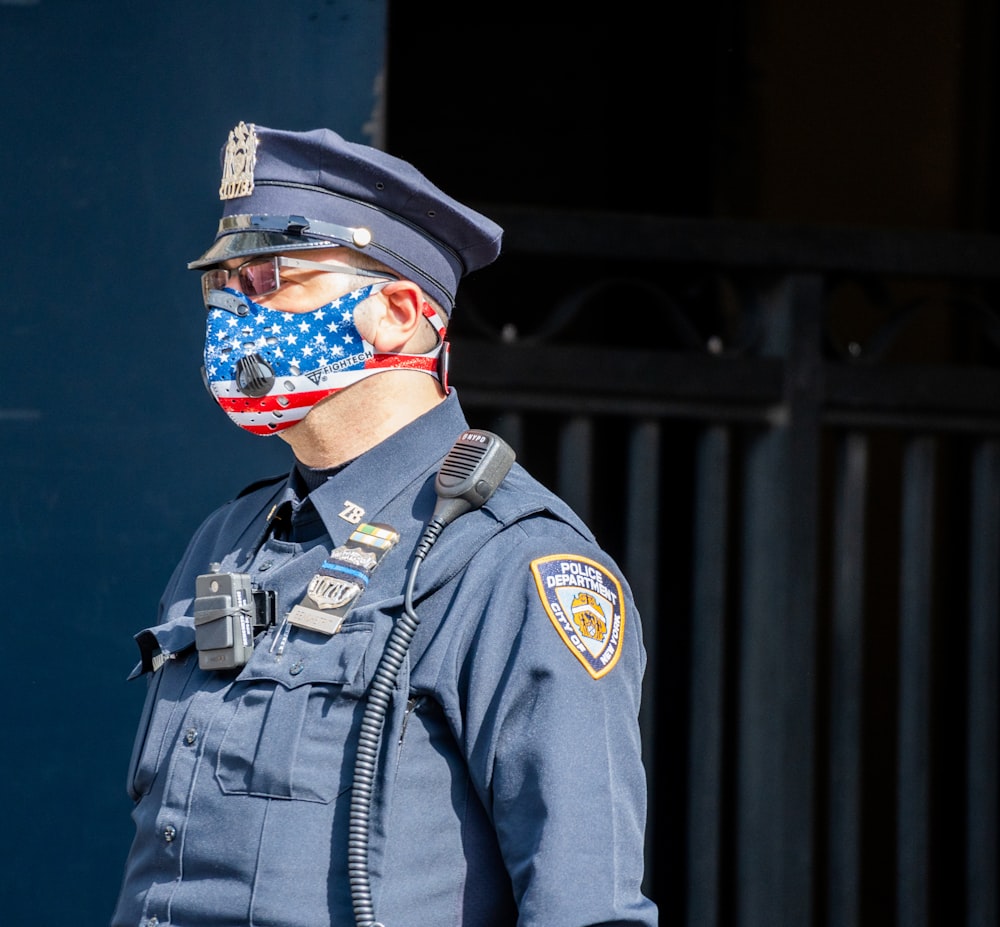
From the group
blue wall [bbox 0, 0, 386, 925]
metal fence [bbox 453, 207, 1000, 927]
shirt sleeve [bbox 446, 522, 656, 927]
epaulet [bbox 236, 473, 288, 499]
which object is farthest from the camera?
metal fence [bbox 453, 207, 1000, 927]

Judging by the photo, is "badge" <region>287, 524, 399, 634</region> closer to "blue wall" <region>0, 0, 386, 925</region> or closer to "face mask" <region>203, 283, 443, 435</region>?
"face mask" <region>203, 283, 443, 435</region>

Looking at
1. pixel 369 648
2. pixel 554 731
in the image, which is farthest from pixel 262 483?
pixel 554 731

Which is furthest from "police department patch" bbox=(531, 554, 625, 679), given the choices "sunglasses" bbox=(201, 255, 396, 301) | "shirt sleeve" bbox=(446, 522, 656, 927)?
"sunglasses" bbox=(201, 255, 396, 301)

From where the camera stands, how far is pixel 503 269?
4406 mm

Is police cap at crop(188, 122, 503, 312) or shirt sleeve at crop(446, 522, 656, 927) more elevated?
police cap at crop(188, 122, 503, 312)

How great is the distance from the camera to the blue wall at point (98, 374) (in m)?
3.00

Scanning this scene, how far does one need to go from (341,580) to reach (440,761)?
277 mm

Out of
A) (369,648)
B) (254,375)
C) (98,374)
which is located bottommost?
(369,648)

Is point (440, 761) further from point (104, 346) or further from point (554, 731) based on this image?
point (104, 346)

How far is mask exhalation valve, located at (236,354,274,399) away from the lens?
2.10 meters

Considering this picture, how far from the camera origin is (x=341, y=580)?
6.32 feet

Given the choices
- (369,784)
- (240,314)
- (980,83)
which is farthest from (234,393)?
(980,83)

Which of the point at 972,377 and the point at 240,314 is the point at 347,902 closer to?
the point at 240,314

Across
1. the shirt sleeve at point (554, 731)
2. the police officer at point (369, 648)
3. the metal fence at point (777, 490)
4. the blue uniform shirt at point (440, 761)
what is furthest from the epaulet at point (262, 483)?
the metal fence at point (777, 490)
